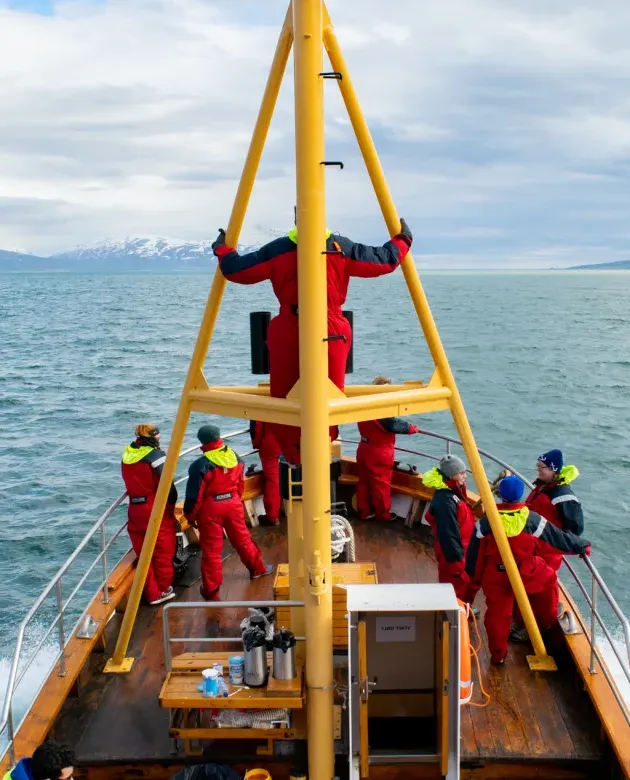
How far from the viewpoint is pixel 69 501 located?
18.7 m

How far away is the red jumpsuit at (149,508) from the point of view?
744 cm

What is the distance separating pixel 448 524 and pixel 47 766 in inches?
149

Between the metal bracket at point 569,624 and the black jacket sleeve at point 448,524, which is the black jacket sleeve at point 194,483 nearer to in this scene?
the black jacket sleeve at point 448,524

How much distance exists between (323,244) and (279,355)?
33.5 inches

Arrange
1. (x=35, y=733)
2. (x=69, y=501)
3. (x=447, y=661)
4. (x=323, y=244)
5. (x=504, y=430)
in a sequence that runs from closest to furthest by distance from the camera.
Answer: (x=323, y=244) → (x=447, y=661) → (x=35, y=733) → (x=69, y=501) → (x=504, y=430)

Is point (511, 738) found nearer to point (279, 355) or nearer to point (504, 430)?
point (279, 355)

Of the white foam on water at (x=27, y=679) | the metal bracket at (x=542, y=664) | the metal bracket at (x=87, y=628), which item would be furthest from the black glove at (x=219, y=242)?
the white foam on water at (x=27, y=679)

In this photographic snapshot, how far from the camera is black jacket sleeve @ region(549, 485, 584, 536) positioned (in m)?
6.79

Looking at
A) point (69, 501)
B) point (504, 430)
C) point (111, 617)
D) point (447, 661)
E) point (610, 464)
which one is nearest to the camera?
point (447, 661)

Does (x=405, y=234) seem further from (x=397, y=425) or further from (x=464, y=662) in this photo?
(x=397, y=425)

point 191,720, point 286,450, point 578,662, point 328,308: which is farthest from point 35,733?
point 578,662

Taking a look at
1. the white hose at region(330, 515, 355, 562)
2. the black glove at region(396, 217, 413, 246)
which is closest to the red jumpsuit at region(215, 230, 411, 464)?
the black glove at region(396, 217, 413, 246)

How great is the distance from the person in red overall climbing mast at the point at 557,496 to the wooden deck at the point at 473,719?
1.09m

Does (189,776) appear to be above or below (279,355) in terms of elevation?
below
